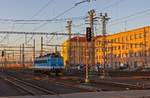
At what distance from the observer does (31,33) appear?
64812 mm

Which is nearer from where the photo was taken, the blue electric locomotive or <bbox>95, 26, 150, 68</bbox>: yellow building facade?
the blue electric locomotive

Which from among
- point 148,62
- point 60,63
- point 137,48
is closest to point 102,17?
point 60,63

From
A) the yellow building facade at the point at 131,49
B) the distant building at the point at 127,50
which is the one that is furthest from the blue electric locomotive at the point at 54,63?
the yellow building facade at the point at 131,49

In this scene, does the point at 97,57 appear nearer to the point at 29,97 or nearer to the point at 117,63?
the point at 117,63

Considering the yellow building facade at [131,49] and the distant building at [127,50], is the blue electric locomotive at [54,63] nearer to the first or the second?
the distant building at [127,50]

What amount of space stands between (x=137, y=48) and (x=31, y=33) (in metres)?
68.9

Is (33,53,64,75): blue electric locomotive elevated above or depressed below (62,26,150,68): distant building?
below

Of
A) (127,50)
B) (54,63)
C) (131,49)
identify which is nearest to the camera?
(54,63)

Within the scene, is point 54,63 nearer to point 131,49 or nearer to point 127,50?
point 131,49

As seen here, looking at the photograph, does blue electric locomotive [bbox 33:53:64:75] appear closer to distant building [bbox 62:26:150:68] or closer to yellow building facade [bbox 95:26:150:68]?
distant building [bbox 62:26:150:68]

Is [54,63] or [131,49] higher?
[131,49]

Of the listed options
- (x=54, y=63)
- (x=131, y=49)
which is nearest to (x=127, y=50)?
(x=131, y=49)

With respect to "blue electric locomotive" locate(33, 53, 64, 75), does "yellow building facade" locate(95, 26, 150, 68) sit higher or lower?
higher

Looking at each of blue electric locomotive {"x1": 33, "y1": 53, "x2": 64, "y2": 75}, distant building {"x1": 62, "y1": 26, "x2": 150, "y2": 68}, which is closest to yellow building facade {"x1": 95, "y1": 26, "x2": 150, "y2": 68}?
distant building {"x1": 62, "y1": 26, "x2": 150, "y2": 68}
